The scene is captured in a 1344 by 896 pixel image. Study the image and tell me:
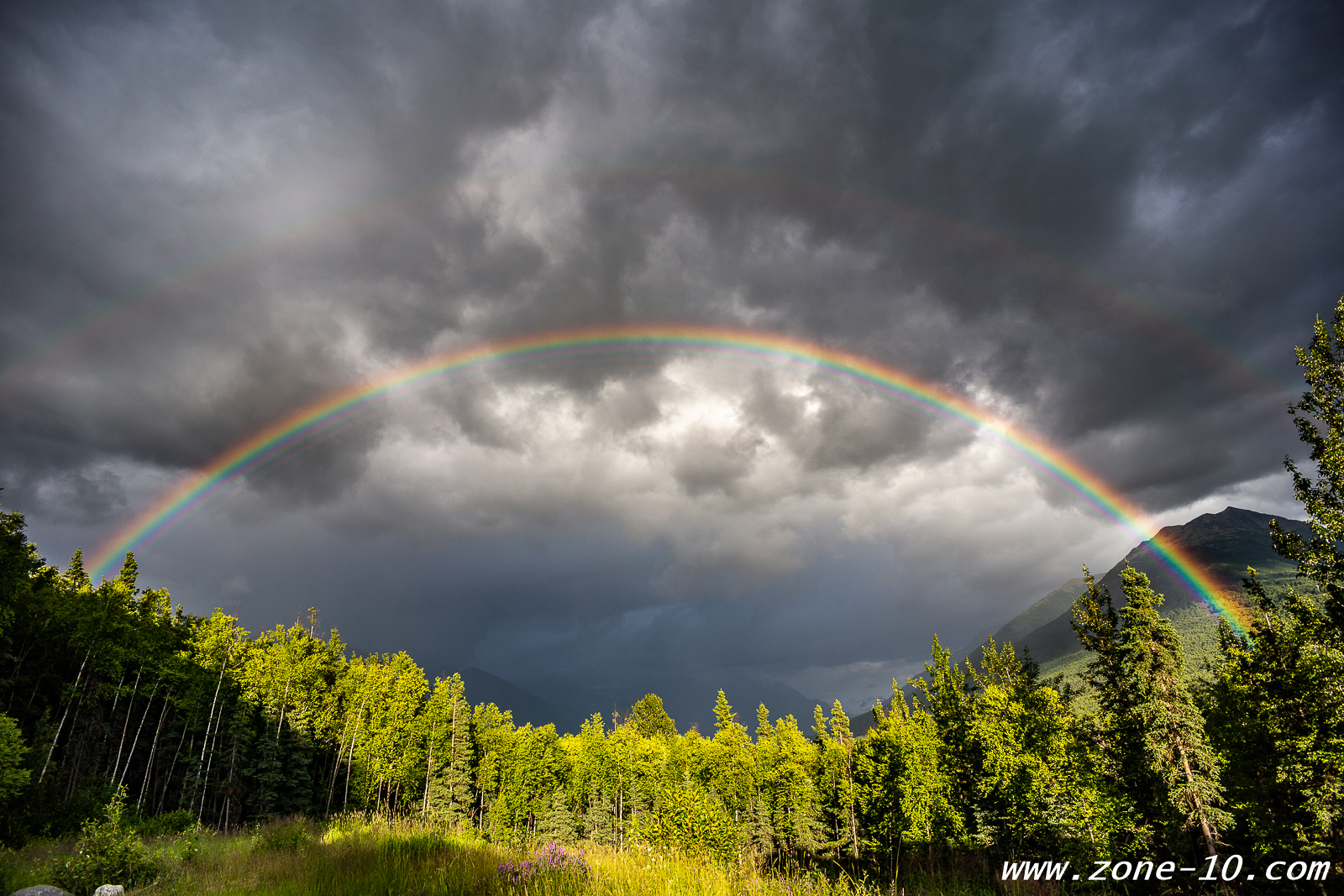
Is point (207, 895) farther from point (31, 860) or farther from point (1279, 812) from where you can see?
point (1279, 812)

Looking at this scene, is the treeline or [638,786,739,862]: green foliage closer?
[638,786,739,862]: green foliage

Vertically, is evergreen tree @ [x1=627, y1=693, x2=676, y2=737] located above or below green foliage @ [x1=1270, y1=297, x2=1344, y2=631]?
below

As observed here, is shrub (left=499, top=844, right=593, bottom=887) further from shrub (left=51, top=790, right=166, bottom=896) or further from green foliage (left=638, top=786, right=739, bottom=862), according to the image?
shrub (left=51, top=790, right=166, bottom=896)

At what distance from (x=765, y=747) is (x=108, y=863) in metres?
55.3

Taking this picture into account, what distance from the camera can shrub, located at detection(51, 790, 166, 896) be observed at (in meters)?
11.4

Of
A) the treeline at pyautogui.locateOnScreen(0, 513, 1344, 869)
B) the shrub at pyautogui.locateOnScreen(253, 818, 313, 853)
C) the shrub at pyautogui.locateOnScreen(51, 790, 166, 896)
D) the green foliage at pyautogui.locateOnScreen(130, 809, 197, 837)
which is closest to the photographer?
the shrub at pyautogui.locateOnScreen(51, 790, 166, 896)

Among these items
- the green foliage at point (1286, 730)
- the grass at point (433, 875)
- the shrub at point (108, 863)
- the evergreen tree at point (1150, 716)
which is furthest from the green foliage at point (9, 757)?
the green foliage at point (1286, 730)

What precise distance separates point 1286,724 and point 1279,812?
6.11m

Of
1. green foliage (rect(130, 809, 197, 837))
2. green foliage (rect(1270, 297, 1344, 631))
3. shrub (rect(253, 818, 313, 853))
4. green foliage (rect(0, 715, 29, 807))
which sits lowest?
green foliage (rect(130, 809, 197, 837))

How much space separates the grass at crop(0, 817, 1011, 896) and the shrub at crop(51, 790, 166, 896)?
1.68 ft

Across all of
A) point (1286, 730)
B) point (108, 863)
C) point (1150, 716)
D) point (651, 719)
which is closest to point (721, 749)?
point (1150, 716)

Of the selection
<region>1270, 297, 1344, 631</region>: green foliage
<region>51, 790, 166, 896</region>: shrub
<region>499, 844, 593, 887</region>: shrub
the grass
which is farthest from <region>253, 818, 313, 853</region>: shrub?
<region>1270, 297, 1344, 631</region>: green foliage

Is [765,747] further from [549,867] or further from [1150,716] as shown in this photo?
[549,867]

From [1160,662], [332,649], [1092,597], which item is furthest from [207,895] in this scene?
[332,649]
